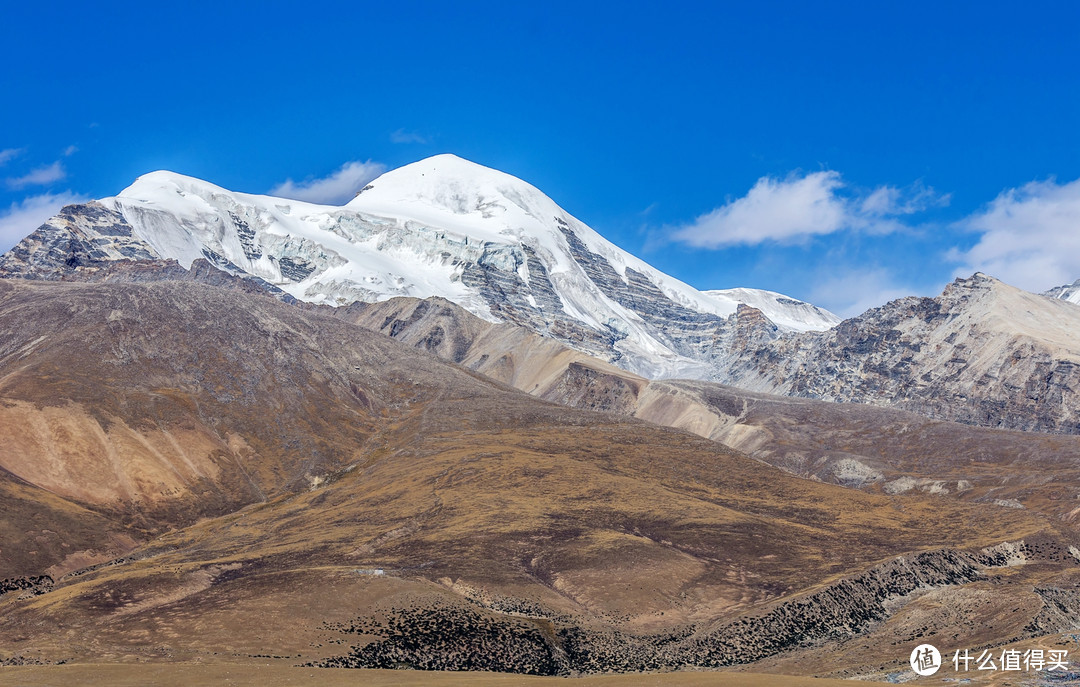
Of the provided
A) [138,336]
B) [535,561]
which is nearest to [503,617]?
[535,561]

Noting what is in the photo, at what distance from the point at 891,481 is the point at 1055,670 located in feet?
424

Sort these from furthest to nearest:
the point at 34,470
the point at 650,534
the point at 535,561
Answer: the point at 34,470 → the point at 650,534 → the point at 535,561

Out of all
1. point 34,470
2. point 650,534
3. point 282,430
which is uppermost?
point 282,430

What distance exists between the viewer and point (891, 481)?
18738 cm

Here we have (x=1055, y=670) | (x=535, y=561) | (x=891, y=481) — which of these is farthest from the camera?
(x=891, y=481)

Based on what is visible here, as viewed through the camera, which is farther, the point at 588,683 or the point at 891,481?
the point at 891,481

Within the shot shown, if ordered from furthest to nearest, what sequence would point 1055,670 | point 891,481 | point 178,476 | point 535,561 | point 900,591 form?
point 891,481 → point 178,476 → point 535,561 → point 900,591 → point 1055,670

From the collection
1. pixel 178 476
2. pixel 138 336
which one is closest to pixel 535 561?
pixel 178 476

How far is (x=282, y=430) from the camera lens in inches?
6422

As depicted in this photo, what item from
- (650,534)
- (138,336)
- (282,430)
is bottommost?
(650,534)

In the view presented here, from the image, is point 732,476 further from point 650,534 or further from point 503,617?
point 503,617

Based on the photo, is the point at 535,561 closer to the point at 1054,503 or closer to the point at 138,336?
the point at 1054,503

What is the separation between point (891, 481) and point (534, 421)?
70.6 m

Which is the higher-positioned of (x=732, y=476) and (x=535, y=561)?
(x=732, y=476)
